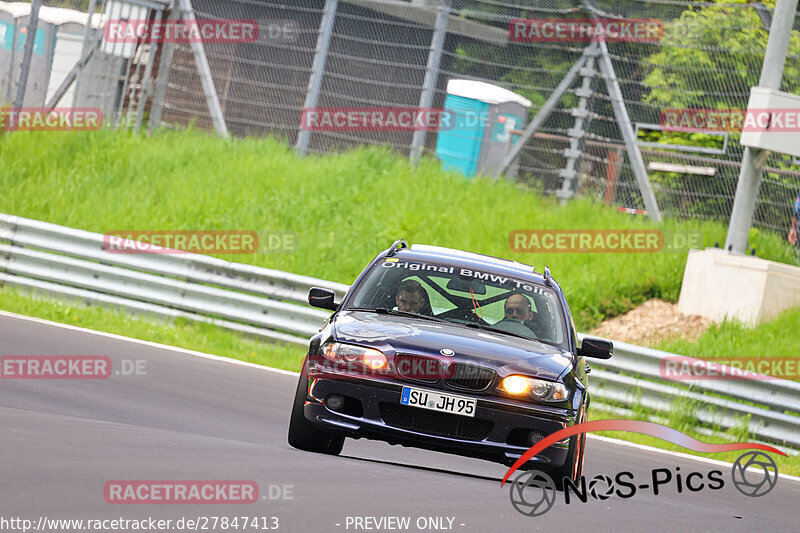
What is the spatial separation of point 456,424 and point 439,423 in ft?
0.31

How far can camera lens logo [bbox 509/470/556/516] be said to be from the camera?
6562 millimetres

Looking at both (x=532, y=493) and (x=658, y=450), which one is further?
(x=658, y=450)

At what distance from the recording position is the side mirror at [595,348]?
8359 millimetres

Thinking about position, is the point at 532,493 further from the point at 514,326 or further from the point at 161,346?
the point at 161,346

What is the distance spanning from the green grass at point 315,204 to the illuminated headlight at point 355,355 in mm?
9184

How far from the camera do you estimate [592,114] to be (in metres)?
18.0

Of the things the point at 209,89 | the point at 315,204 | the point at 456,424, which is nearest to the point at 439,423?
the point at 456,424

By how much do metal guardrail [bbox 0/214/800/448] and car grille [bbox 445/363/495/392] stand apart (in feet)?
20.2

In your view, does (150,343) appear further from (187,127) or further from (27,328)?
(187,127)

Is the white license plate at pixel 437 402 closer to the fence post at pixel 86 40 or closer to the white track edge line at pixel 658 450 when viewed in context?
the white track edge line at pixel 658 450

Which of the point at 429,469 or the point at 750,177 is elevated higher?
the point at 750,177

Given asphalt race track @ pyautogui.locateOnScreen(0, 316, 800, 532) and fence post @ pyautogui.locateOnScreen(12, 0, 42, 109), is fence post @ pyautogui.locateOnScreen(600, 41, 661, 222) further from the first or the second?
fence post @ pyautogui.locateOnScreen(12, 0, 42, 109)

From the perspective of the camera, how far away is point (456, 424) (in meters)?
7.07

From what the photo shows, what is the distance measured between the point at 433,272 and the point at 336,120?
1152 centimetres
